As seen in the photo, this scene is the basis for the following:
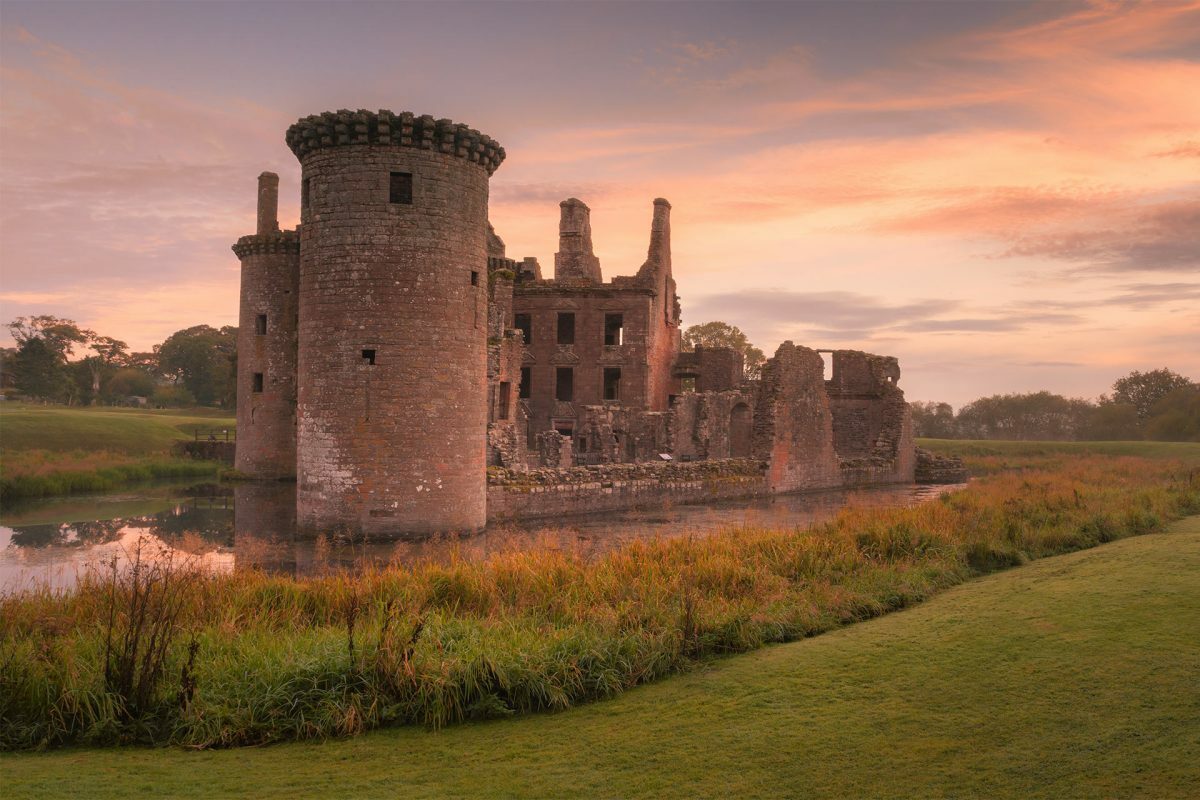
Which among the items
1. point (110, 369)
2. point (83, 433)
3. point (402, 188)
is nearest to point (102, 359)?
point (110, 369)

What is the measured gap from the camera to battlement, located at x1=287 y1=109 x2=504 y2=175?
19.2 meters

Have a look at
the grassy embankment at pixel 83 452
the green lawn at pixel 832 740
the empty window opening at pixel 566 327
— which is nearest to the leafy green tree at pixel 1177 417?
the empty window opening at pixel 566 327

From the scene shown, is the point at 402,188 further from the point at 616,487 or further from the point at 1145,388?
the point at 1145,388

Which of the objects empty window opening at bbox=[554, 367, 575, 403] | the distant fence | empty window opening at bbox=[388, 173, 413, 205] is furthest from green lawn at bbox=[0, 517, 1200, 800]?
the distant fence

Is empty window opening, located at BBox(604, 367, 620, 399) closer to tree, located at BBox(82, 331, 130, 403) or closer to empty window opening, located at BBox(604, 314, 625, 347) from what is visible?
empty window opening, located at BBox(604, 314, 625, 347)

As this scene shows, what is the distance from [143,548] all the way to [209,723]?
11928 millimetres

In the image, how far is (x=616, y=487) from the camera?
2586 centimetres

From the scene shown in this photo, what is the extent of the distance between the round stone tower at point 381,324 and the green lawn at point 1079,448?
34.5 meters

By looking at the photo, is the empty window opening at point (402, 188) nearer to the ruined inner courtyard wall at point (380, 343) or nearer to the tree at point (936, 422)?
the ruined inner courtyard wall at point (380, 343)

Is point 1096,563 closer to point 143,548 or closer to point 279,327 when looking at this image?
point 143,548

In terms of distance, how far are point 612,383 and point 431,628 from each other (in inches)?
1426

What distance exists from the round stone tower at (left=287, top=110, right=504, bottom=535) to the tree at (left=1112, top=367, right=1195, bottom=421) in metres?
68.3

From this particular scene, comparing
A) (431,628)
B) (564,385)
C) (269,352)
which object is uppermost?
(269,352)

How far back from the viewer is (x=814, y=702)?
7.52 m
